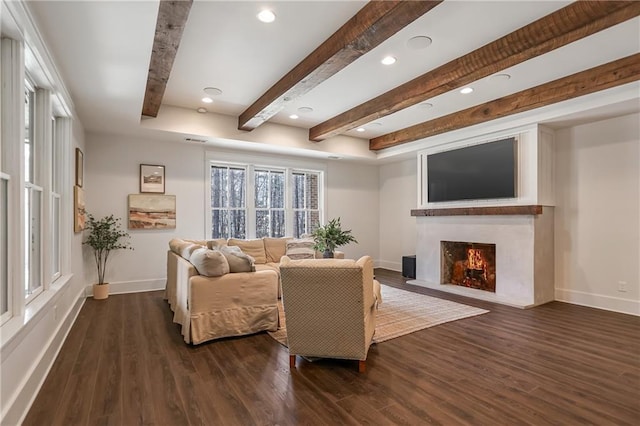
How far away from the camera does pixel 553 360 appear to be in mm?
2846

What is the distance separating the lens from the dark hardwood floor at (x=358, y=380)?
2.06 meters

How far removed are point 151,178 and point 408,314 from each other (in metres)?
4.46

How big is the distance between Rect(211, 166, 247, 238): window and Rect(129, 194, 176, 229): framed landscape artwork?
2.38 ft

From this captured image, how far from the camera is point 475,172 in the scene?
5387 mm

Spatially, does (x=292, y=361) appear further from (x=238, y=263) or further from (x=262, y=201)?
(x=262, y=201)

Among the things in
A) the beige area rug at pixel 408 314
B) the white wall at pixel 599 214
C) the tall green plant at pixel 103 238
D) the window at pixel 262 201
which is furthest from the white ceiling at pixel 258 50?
the beige area rug at pixel 408 314

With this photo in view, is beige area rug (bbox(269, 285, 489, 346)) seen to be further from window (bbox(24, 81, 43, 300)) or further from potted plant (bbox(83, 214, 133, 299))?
potted plant (bbox(83, 214, 133, 299))

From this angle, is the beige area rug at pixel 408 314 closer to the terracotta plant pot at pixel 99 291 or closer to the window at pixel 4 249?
the window at pixel 4 249

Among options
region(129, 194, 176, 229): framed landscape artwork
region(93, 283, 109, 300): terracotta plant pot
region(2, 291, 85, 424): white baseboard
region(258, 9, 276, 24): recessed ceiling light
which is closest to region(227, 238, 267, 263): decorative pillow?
region(129, 194, 176, 229): framed landscape artwork

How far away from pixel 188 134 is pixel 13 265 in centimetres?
334

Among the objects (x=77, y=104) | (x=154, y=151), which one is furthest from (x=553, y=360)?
(x=154, y=151)

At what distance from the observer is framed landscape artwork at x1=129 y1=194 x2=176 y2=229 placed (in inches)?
213

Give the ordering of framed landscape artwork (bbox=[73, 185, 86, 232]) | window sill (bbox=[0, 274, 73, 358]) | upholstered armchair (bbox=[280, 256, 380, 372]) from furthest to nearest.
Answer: framed landscape artwork (bbox=[73, 185, 86, 232]) < upholstered armchair (bbox=[280, 256, 380, 372]) < window sill (bbox=[0, 274, 73, 358])

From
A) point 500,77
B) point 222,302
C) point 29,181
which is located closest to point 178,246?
point 222,302
